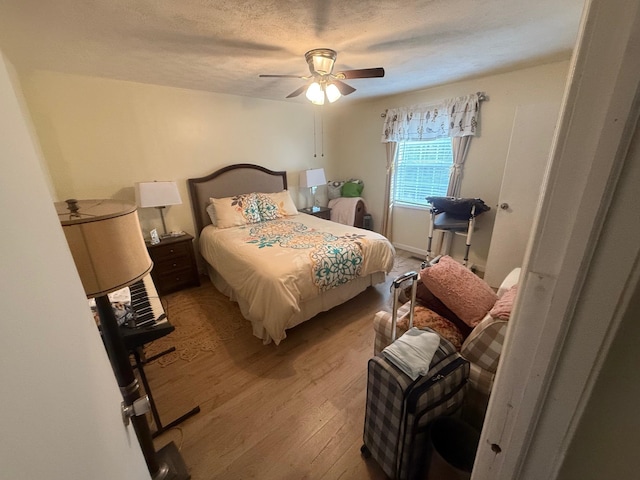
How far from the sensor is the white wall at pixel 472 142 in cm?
261

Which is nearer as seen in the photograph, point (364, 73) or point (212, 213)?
point (364, 73)

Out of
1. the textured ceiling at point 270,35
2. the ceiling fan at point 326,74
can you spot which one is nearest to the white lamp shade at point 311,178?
the textured ceiling at point 270,35

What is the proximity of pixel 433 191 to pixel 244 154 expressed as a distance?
271cm

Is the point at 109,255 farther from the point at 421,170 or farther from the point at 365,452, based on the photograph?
the point at 421,170

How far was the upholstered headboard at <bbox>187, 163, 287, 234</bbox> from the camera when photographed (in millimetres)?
3180

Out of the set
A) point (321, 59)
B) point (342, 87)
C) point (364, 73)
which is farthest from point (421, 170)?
point (321, 59)

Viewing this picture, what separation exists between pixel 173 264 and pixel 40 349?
2.73m

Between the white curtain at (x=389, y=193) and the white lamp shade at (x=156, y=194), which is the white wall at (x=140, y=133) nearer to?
the white lamp shade at (x=156, y=194)

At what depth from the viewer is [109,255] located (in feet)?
2.75

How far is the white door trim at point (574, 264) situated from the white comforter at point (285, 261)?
5.19 ft

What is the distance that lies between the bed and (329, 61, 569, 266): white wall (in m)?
1.37

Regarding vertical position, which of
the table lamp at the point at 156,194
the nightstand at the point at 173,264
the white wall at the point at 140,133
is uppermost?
the white wall at the point at 140,133

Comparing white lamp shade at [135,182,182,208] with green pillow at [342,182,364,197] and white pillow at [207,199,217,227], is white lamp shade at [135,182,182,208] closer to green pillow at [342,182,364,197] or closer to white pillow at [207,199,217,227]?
white pillow at [207,199,217,227]

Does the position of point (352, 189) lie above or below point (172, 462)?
above
